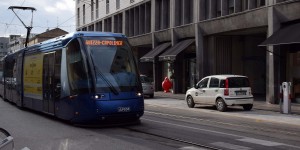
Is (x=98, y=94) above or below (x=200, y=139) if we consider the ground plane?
above

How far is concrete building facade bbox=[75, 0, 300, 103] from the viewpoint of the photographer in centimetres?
2378

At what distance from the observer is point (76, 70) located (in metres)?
13.5

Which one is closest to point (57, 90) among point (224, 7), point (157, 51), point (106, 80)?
point (106, 80)

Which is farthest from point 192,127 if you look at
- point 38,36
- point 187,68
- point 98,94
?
point 38,36

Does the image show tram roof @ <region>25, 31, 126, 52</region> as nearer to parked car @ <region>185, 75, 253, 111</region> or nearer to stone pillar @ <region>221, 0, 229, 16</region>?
parked car @ <region>185, 75, 253, 111</region>

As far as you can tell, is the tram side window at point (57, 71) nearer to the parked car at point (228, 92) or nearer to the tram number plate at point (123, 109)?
the tram number plate at point (123, 109)

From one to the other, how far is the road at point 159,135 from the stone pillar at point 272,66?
7429 millimetres

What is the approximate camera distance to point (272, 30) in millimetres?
23578

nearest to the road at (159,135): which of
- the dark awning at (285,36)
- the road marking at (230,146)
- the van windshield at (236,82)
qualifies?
the road marking at (230,146)

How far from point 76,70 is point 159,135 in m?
3.39

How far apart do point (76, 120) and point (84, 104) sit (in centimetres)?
75

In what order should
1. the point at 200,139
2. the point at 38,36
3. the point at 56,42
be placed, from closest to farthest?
the point at 200,139 → the point at 56,42 → the point at 38,36

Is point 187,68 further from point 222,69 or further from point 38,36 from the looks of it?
point 38,36

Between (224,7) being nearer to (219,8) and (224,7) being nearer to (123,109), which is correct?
(219,8)
